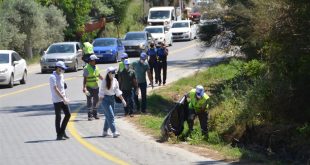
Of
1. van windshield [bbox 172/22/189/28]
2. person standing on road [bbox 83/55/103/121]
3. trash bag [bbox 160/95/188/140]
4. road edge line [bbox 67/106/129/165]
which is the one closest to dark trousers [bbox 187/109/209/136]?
trash bag [bbox 160/95/188/140]

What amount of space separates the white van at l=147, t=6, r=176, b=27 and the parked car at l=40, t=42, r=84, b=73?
85.8 ft

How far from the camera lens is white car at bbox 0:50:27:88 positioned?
2959 cm

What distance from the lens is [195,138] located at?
1631cm

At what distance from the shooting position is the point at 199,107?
54.1ft

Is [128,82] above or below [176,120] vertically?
above

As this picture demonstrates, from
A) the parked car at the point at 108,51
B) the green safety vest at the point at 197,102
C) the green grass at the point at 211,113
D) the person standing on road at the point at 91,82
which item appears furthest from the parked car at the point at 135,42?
the green safety vest at the point at 197,102

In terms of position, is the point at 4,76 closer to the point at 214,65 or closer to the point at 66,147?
the point at 214,65

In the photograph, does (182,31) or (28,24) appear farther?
(182,31)

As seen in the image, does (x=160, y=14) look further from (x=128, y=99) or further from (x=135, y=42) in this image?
(x=128, y=99)

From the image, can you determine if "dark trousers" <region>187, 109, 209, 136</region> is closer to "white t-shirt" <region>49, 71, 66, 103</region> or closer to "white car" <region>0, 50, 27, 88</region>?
"white t-shirt" <region>49, 71, 66, 103</region>

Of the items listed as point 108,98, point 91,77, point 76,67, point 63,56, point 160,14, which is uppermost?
point 91,77

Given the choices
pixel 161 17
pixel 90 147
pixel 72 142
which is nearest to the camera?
pixel 90 147

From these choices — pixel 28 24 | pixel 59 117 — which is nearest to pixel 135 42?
pixel 28 24

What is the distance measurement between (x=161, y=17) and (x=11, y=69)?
36424 mm
